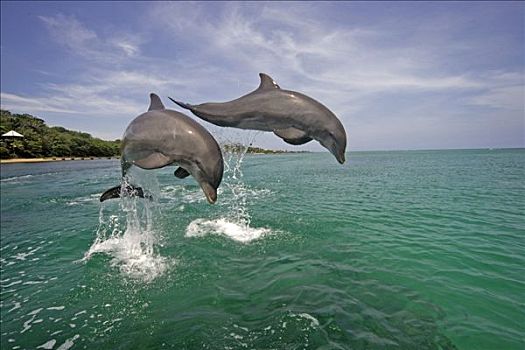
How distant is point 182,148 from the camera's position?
4445 millimetres

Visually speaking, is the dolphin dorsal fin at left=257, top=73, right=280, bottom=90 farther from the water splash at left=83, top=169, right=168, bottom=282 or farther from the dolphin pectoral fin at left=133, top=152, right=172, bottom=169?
the water splash at left=83, top=169, right=168, bottom=282

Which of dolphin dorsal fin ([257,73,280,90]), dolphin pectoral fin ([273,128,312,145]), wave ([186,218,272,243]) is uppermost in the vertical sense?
dolphin dorsal fin ([257,73,280,90])

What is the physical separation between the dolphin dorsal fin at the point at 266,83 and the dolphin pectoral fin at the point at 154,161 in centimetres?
174

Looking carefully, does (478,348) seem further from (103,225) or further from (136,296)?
(103,225)

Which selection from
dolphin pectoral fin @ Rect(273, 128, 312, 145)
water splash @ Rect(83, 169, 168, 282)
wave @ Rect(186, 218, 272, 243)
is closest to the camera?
dolphin pectoral fin @ Rect(273, 128, 312, 145)

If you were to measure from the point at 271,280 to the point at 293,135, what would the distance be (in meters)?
4.80

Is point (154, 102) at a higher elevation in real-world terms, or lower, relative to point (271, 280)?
higher

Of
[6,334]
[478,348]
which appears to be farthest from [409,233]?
[6,334]

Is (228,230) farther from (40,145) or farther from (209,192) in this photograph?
(40,145)

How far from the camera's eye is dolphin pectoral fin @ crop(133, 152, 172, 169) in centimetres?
437

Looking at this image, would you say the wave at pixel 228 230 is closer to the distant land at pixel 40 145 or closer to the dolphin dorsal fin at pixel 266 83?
the dolphin dorsal fin at pixel 266 83

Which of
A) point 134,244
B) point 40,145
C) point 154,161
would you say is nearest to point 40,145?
point 40,145

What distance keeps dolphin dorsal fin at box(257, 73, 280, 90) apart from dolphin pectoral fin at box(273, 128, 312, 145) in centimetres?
71

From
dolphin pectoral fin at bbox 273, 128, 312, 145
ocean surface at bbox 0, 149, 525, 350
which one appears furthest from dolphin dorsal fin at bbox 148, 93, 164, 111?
ocean surface at bbox 0, 149, 525, 350
